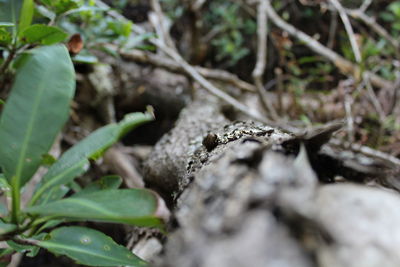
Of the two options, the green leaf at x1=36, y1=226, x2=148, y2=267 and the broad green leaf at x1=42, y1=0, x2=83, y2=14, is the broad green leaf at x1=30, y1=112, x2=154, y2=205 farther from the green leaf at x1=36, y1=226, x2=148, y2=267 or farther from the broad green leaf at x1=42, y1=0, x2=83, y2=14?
the broad green leaf at x1=42, y1=0, x2=83, y2=14

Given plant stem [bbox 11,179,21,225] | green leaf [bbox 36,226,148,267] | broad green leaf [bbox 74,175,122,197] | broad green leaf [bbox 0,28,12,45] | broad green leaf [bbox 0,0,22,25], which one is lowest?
broad green leaf [bbox 74,175,122,197]

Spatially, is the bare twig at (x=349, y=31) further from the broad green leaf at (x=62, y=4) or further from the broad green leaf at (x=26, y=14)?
the broad green leaf at (x=26, y=14)

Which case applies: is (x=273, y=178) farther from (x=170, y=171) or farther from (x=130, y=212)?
(x=170, y=171)

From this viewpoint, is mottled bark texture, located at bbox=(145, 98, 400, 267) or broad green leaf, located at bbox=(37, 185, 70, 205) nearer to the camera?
mottled bark texture, located at bbox=(145, 98, 400, 267)

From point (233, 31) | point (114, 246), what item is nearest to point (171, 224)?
point (114, 246)

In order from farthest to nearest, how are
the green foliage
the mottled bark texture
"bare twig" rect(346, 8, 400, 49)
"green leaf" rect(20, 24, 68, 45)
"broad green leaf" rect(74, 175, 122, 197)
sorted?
the green foliage < "bare twig" rect(346, 8, 400, 49) < "broad green leaf" rect(74, 175, 122, 197) < "green leaf" rect(20, 24, 68, 45) < the mottled bark texture

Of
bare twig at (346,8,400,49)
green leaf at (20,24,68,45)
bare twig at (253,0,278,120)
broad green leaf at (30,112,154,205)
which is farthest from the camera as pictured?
bare twig at (346,8,400,49)

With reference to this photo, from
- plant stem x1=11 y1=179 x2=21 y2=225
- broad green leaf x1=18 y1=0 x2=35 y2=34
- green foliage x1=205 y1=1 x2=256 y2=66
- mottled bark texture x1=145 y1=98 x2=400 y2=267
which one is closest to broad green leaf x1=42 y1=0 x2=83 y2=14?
broad green leaf x1=18 y1=0 x2=35 y2=34
